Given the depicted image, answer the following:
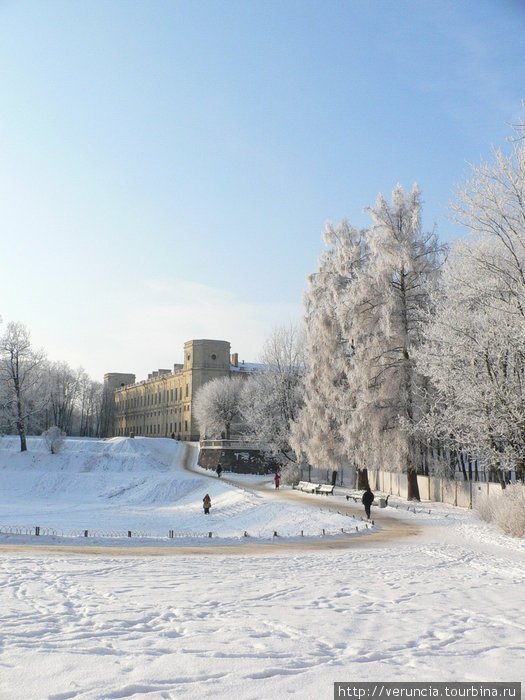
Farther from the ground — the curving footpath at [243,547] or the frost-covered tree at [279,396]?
the frost-covered tree at [279,396]

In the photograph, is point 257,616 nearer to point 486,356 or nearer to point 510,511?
point 510,511

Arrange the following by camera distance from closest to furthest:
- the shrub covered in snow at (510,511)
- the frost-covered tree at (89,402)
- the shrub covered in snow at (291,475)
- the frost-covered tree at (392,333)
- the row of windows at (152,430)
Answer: the shrub covered in snow at (510,511), the frost-covered tree at (392,333), the shrub covered in snow at (291,475), the row of windows at (152,430), the frost-covered tree at (89,402)

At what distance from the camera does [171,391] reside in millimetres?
102688

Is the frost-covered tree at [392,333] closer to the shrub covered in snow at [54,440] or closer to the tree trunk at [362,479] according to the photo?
the tree trunk at [362,479]

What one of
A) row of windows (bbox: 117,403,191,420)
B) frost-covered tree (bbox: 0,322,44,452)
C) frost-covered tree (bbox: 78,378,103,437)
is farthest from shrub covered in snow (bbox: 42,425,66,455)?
frost-covered tree (bbox: 78,378,103,437)

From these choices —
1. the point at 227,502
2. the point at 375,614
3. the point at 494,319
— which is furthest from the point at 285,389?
the point at 375,614

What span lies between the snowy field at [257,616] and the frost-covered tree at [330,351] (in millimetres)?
14447

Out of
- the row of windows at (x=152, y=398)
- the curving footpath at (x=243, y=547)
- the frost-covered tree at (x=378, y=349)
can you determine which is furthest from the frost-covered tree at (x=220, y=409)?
the curving footpath at (x=243, y=547)

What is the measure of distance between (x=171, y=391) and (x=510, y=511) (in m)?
87.8

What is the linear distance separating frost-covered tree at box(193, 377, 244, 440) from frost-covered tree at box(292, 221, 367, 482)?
3461 centimetres

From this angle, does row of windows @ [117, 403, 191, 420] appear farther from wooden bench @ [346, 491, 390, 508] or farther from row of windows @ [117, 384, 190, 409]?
wooden bench @ [346, 491, 390, 508]

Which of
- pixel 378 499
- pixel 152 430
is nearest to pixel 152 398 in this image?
pixel 152 430

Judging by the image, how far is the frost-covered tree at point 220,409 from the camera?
71.8 meters

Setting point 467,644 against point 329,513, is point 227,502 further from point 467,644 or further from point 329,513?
point 467,644
